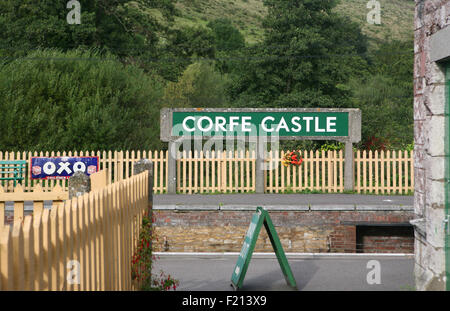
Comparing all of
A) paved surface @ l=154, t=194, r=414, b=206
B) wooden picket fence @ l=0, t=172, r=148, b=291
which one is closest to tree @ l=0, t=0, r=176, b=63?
paved surface @ l=154, t=194, r=414, b=206

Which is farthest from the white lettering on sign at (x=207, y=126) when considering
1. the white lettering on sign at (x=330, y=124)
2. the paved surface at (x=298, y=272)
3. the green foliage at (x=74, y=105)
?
the paved surface at (x=298, y=272)

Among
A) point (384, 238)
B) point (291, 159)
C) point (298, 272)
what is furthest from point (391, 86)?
point (298, 272)

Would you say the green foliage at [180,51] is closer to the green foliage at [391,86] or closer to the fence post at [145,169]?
the green foliage at [391,86]

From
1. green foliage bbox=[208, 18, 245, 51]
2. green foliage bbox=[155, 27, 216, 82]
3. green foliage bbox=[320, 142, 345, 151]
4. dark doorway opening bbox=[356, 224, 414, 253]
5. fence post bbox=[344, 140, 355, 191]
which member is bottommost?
dark doorway opening bbox=[356, 224, 414, 253]

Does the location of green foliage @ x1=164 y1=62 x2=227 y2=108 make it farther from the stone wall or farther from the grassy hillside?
the grassy hillside

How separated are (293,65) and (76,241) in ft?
102

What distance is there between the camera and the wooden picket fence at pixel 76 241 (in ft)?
11.2

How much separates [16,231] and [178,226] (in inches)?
422

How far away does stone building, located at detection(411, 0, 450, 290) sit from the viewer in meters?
Answer: 6.84

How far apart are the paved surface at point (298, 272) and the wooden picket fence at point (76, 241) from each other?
2159mm

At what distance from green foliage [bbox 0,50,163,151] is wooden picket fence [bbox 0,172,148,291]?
16.3 m

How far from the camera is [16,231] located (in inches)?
133

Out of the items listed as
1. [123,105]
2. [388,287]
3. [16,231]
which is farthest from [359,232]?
[123,105]
